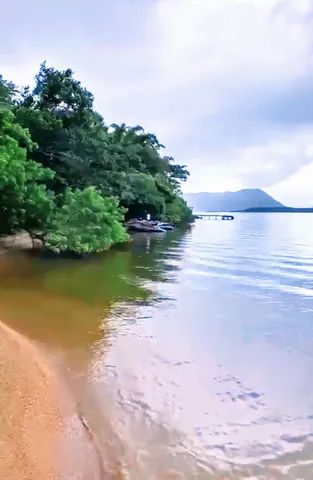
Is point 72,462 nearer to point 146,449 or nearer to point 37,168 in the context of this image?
point 146,449

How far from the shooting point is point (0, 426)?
4172 millimetres

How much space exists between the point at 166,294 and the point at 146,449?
28.9 ft

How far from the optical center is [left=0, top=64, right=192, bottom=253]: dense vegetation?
57.0 feet

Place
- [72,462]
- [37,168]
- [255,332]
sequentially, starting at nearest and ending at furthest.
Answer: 1. [72,462]
2. [255,332]
3. [37,168]

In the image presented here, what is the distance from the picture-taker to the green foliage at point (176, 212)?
5206 centimetres

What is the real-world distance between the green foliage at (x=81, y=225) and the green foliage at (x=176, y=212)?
1088 inches

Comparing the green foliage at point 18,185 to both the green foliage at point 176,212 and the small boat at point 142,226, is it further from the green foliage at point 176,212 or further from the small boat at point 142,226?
the green foliage at point 176,212

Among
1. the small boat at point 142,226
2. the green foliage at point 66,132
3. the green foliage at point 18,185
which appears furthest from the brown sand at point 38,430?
the small boat at point 142,226

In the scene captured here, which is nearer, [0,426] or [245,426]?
[0,426]

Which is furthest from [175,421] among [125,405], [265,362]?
[265,362]

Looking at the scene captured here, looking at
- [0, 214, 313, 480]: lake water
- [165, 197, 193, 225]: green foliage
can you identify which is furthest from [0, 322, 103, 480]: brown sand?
[165, 197, 193, 225]: green foliage

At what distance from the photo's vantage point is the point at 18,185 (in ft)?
55.6

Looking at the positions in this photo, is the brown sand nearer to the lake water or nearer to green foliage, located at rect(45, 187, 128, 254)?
the lake water

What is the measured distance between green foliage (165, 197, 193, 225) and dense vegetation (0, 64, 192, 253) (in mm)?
15033
